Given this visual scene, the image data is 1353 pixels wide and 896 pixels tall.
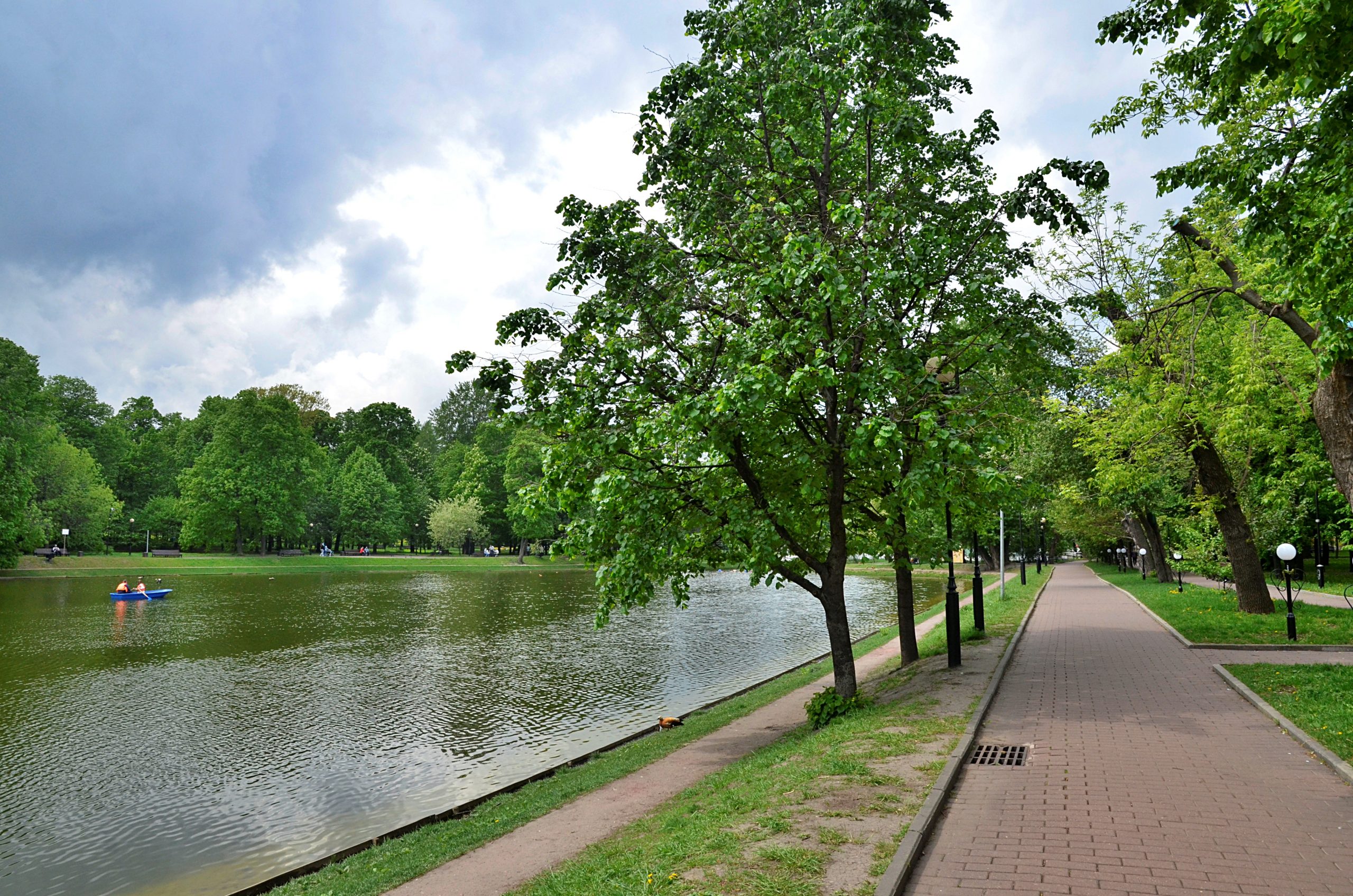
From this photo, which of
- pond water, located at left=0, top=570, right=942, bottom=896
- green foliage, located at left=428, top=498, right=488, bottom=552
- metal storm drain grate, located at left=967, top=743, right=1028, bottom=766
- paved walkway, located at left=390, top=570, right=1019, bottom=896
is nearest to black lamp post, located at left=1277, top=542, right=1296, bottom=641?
paved walkway, located at left=390, top=570, right=1019, bottom=896

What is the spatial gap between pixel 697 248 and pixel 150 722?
1361 cm

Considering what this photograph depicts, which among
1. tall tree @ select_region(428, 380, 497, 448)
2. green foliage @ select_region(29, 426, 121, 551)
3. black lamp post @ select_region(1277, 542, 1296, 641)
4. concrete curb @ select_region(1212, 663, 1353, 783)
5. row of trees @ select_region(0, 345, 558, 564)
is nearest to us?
concrete curb @ select_region(1212, 663, 1353, 783)

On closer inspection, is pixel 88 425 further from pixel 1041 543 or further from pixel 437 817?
pixel 1041 543

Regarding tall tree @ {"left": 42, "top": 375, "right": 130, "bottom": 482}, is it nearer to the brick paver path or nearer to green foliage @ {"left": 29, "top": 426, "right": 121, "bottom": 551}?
green foliage @ {"left": 29, "top": 426, "right": 121, "bottom": 551}

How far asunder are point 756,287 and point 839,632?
553cm

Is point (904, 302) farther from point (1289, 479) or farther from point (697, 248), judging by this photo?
point (1289, 479)

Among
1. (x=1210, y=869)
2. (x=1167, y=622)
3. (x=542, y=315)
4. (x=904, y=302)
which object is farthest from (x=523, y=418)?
(x=1167, y=622)

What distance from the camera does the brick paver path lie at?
218 inches

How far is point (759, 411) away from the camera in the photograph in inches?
392

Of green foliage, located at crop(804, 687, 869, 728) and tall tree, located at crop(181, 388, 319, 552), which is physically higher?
tall tree, located at crop(181, 388, 319, 552)

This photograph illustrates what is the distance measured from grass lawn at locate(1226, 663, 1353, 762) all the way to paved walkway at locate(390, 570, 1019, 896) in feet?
21.1

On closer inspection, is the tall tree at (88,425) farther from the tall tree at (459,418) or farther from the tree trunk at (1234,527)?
the tree trunk at (1234,527)

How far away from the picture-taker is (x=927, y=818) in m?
6.48

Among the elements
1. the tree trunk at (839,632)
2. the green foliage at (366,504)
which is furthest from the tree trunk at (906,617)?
the green foliage at (366,504)
